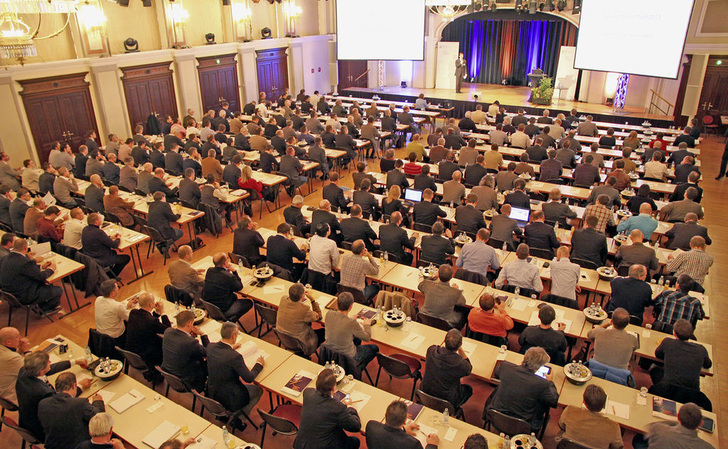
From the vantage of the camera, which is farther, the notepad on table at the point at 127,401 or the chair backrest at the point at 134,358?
the chair backrest at the point at 134,358

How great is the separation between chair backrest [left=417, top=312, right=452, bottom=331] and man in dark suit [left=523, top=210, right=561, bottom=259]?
2.79m

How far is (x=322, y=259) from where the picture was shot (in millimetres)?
7816

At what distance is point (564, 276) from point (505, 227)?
1910 millimetres

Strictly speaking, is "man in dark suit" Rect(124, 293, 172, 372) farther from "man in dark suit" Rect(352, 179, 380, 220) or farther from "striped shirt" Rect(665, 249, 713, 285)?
"striped shirt" Rect(665, 249, 713, 285)

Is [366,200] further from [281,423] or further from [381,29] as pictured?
[381,29]

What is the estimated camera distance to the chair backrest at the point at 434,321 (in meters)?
6.44

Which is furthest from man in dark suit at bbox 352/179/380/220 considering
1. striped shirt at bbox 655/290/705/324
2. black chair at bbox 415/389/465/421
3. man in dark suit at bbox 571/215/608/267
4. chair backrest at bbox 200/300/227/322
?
striped shirt at bbox 655/290/705/324

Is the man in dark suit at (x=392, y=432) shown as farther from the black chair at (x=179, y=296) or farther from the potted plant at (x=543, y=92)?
the potted plant at (x=543, y=92)

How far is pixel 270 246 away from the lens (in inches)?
319

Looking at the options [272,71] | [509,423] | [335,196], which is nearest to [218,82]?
[272,71]

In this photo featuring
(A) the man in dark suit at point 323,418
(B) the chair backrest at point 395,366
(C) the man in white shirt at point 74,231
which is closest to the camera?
(A) the man in dark suit at point 323,418

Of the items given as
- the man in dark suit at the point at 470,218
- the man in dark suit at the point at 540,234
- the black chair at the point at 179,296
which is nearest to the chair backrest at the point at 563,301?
the man in dark suit at the point at 540,234

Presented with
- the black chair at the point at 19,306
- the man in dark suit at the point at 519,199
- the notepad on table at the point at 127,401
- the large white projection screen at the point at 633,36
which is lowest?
the black chair at the point at 19,306

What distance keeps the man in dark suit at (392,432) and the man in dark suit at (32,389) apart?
129 inches
